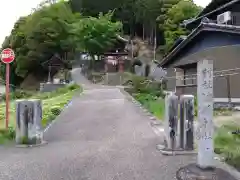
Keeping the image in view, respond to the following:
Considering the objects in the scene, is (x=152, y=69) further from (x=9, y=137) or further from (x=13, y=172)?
(x=13, y=172)

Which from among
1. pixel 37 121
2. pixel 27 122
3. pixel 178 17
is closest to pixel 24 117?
pixel 27 122

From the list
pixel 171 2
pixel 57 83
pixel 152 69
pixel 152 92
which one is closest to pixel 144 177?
pixel 152 92

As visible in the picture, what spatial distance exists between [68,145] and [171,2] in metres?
37.8

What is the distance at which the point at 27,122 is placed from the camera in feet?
24.3

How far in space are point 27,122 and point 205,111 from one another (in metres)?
4.44

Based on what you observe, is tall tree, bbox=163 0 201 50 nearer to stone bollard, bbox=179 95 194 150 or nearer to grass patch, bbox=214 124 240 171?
grass patch, bbox=214 124 240 171

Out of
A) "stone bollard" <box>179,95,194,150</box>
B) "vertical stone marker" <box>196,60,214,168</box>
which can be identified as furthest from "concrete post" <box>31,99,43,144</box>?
"vertical stone marker" <box>196,60,214,168</box>

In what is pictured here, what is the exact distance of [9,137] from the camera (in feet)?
27.8

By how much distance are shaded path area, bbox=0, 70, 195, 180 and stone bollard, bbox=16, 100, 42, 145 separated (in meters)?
0.37

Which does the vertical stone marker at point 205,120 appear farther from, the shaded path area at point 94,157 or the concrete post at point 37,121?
the concrete post at point 37,121

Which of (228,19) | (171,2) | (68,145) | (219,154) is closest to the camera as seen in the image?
(219,154)

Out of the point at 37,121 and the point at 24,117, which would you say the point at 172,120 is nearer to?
the point at 37,121

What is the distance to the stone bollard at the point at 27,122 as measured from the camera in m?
7.42

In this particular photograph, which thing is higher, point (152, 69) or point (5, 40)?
point (5, 40)
